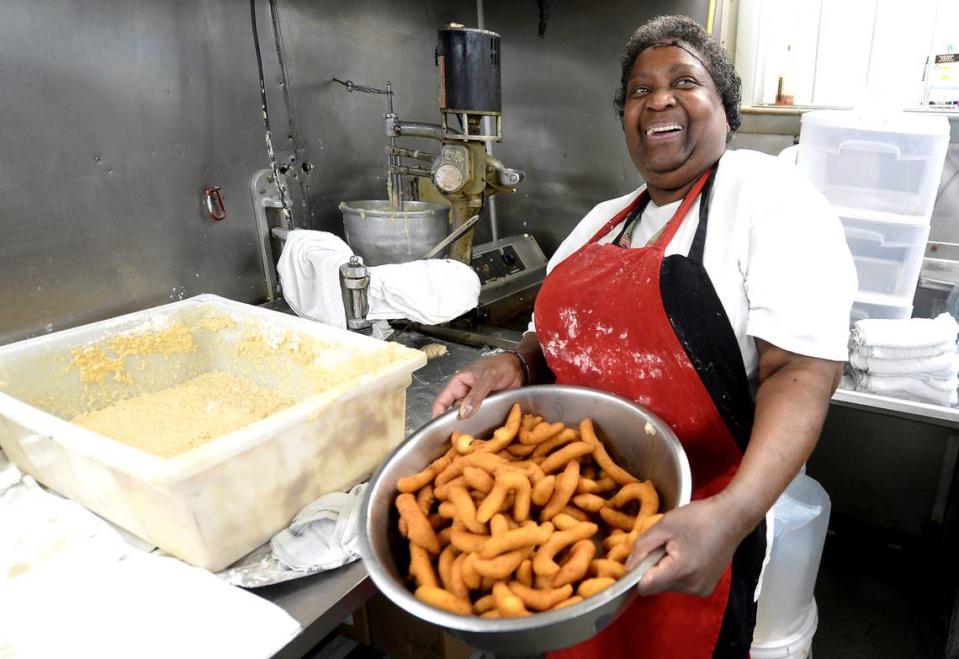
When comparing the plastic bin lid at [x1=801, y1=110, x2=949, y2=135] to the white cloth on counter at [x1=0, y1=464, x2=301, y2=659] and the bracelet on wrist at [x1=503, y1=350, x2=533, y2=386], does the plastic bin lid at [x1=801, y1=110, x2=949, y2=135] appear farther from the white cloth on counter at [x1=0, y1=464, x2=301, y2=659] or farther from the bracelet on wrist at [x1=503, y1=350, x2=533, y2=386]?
the white cloth on counter at [x1=0, y1=464, x2=301, y2=659]

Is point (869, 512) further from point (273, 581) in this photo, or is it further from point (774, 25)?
point (273, 581)

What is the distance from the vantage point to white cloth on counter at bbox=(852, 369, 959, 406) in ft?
5.45

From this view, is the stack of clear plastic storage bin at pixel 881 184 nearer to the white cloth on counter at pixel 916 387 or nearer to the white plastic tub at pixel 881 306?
the white plastic tub at pixel 881 306

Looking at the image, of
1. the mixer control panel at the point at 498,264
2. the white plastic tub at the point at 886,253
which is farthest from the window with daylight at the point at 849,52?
the mixer control panel at the point at 498,264

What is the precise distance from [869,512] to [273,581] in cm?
259

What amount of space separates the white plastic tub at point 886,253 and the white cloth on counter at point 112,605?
1.90m

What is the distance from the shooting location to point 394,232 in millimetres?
1919

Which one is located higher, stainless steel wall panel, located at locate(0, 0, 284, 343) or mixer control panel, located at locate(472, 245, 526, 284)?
stainless steel wall panel, located at locate(0, 0, 284, 343)

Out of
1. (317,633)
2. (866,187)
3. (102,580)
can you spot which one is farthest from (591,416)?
(866,187)

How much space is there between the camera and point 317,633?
947mm

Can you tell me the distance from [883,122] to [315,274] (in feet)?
5.60

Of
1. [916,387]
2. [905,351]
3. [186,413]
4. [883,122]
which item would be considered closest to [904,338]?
[905,351]

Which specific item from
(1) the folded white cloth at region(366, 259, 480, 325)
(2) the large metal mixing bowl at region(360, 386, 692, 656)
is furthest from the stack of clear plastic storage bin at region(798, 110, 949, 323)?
(2) the large metal mixing bowl at region(360, 386, 692, 656)

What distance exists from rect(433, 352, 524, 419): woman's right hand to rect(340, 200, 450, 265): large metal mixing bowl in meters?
0.83
